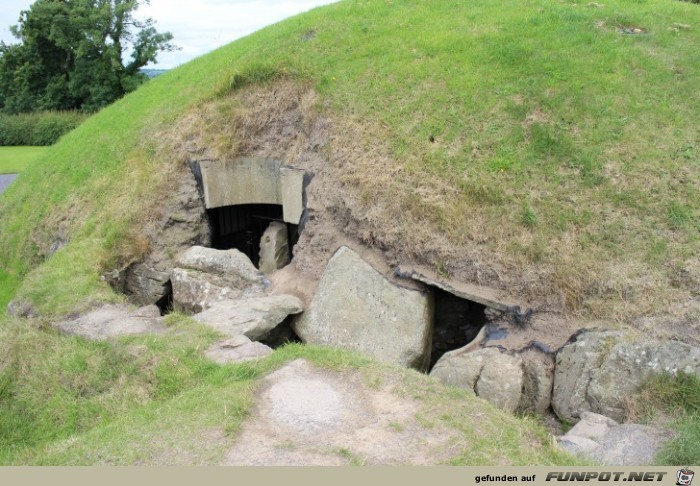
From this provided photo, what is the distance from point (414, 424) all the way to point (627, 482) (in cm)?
185

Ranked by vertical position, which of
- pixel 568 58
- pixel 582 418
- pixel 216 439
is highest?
pixel 568 58

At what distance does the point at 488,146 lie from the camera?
10.5 metres

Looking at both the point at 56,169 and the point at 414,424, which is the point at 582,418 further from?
the point at 56,169

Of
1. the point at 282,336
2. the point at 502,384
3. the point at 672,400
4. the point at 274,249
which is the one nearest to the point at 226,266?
the point at 274,249

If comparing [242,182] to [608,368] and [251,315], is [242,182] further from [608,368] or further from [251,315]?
[608,368]

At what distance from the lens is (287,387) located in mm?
6590

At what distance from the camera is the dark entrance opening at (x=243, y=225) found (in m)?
13.2

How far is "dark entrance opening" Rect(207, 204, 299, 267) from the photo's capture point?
1324cm

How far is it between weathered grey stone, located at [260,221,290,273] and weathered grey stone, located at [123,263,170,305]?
188cm

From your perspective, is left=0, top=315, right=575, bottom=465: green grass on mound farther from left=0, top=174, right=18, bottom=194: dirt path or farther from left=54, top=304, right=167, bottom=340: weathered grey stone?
left=0, top=174, right=18, bottom=194: dirt path

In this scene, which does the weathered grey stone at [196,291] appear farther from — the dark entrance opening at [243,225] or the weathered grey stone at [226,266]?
the dark entrance opening at [243,225]

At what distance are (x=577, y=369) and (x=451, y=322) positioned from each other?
7.71 feet

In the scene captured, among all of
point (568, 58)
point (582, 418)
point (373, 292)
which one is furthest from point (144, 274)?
point (568, 58)

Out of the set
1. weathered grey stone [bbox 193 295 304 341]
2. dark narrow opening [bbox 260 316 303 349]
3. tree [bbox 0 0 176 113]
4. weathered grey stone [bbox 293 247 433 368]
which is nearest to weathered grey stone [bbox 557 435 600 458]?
weathered grey stone [bbox 293 247 433 368]
